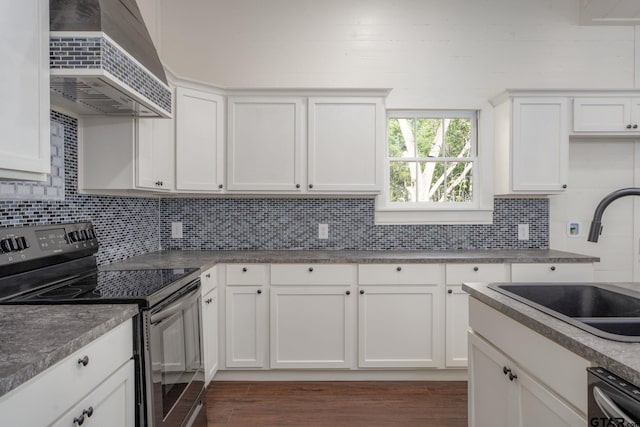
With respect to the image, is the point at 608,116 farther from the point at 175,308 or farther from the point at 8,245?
the point at 8,245

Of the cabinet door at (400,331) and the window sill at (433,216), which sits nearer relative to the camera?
the cabinet door at (400,331)

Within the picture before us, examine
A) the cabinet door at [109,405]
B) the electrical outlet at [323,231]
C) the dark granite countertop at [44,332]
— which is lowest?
the cabinet door at [109,405]

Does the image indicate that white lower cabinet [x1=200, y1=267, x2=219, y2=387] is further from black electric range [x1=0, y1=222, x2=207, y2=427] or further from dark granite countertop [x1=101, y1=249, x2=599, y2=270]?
black electric range [x1=0, y1=222, x2=207, y2=427]

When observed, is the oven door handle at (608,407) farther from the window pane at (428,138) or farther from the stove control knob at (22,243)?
the window pane at (428,138)

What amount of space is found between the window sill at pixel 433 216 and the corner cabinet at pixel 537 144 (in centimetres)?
37

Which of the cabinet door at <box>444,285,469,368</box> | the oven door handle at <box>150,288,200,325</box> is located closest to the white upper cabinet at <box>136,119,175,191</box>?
the oven door handle at <box>150,288,200,325</box>

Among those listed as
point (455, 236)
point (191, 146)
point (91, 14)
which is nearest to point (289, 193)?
point (191, 146)

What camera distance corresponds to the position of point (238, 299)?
2809 millimetres

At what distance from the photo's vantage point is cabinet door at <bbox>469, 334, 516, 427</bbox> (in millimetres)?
1424

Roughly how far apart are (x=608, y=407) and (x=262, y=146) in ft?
8.57

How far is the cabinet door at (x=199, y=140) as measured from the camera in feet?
9.47

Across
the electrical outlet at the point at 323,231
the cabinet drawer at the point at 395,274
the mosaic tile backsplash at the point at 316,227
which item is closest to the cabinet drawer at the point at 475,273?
the cabinet drawer at the point at 395,274

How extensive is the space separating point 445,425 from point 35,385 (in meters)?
2.13

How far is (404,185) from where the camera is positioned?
3469 mm
